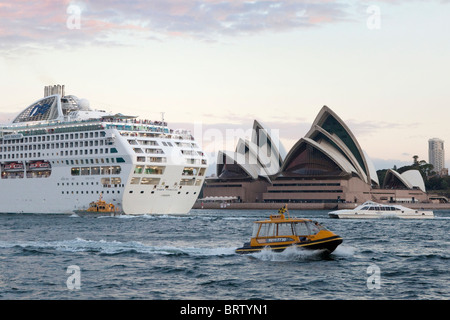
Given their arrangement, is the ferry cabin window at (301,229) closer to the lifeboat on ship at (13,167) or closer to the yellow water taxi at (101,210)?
the yellow water taxi at (101,210)

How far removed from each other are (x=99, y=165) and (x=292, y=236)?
156 ft

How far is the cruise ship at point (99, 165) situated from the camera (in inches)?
2751

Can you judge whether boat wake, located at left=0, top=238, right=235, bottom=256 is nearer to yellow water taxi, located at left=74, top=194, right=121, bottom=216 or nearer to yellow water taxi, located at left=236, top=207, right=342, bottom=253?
yellow water taxi, located at left=236, top=207, right=342, bottom=253

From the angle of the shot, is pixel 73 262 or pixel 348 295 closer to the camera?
pixel 348 295

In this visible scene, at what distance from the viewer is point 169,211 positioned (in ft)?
236

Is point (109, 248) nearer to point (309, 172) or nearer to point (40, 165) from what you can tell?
point (40, 165)

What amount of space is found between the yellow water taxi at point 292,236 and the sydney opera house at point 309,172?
336 feet

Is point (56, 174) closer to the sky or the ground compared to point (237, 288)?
closer to the sky

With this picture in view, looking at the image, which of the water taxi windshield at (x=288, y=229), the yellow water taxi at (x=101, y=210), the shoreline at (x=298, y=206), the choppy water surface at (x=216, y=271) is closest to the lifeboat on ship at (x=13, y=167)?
the yellow water taxi at (x=101, y=210)
